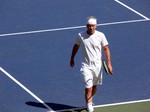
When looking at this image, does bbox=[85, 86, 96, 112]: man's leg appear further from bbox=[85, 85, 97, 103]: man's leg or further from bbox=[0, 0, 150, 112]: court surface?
bbox=[0, 0, 150, 112]: court surface

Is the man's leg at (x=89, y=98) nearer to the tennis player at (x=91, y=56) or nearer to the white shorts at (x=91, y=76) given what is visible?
the tennis player at (x=91, y=56)

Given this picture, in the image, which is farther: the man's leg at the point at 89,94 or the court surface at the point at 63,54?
the court surface at the point at 63,54

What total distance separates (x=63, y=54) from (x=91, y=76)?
13.5ft

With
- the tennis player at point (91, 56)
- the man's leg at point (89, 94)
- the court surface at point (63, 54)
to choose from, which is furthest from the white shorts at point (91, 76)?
the court surface at point (63, 54)

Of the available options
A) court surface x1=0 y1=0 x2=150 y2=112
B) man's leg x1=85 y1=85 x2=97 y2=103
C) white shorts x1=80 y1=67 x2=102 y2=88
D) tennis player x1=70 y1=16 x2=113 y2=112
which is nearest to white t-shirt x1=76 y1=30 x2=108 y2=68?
tennis player x1=70 y1=16 x2=113 y2=112

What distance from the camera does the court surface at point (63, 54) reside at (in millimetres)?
18953

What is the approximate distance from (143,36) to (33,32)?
3320 millimetres

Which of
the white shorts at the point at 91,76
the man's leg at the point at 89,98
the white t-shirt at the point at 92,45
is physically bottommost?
the man's leg at the point at 89,98

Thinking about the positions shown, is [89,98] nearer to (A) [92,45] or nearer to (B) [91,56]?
(B) [91,56]

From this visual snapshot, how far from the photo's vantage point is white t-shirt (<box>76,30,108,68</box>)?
1772 centimetres

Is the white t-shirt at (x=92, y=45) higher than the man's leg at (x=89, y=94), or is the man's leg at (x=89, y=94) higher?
the white t-shirt at (x=92, y=45)

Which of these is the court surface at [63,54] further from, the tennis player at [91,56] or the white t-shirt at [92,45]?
the white t-shirt at [92,45]

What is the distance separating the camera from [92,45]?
17.8 m

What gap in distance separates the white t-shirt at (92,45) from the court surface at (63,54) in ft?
4.23
